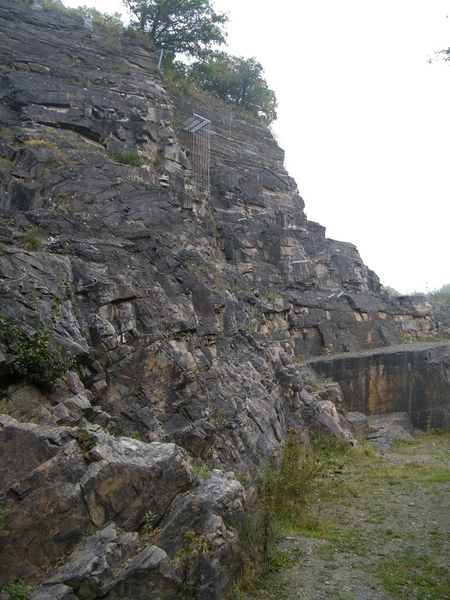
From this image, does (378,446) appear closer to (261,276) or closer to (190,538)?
(261,276)

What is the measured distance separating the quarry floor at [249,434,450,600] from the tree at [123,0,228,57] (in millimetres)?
25021

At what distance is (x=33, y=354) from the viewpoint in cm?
858

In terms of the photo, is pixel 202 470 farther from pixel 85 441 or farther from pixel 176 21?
pixel 176 21

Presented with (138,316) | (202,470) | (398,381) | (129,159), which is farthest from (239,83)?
(202,470)

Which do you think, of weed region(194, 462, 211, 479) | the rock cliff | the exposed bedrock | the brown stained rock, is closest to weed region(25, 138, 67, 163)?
the rock cliff

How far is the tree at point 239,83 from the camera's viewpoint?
34938mm

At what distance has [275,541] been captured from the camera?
30.7ft

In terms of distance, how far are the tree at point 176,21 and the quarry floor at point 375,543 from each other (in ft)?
82.1

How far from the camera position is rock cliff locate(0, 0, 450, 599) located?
22.9 ft

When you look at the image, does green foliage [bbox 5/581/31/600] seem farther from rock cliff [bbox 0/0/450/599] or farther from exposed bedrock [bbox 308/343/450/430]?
exposed bedrock [bbox 308/343/450/430]

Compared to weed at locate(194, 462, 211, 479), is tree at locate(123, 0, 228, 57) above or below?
above

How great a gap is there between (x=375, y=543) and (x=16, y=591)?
6592 mm

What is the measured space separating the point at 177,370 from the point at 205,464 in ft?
7.35

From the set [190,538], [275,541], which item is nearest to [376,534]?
[275,541]
